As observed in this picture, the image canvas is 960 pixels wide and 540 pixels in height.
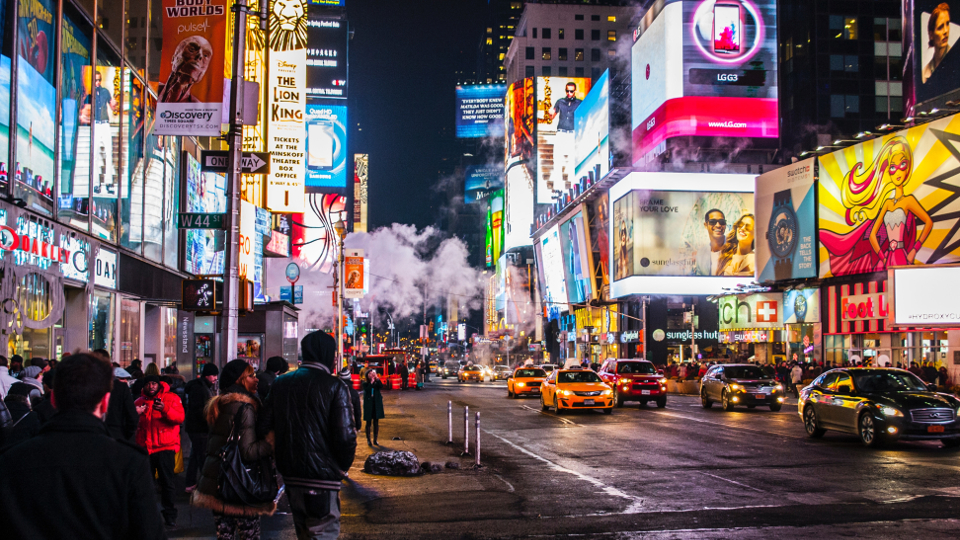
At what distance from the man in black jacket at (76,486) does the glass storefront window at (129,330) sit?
24080 millimetres

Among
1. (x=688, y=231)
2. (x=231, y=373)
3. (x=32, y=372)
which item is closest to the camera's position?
(x=231, y=373)

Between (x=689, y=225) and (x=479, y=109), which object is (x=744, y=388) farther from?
(x=479, y=109)

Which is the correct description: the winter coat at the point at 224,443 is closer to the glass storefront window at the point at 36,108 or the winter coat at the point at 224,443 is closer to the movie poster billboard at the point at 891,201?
the glass storefront window at the point at 36,108

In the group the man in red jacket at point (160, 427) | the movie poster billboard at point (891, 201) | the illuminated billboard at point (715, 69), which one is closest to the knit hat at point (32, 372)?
the man in red jacket at point (160, 427)

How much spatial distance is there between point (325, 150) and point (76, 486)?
67046mm

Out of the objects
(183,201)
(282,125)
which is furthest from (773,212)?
(183,201)

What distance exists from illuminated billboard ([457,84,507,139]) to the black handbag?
473ft

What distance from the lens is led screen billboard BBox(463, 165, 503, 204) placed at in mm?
181750

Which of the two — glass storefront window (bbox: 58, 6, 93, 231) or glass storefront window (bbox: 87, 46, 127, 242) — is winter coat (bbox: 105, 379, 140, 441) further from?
glass storefront window (bbox: 87, 46, 127, 242)

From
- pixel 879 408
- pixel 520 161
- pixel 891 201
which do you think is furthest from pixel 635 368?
pixel 520 161

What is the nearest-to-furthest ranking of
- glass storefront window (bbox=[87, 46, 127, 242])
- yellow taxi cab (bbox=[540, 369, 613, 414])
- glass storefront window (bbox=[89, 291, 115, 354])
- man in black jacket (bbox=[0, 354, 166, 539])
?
1. man in black jacket (bbox=[0, 354, 166, 539])
2. glass storefront window (bbox=[89, 291, 115, 354])
3. glass storefront window (bbox=[87, 46, 127, 242])
4. yellow taxi cab (bbox=[540, 369, 613, 414])

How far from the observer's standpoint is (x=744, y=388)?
27.4m

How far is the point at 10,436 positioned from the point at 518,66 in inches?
5325

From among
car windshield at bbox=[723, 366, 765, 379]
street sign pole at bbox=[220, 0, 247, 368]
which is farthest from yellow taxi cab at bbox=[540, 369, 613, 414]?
street sign pole at bbox=[220, 0, 247, 368]
